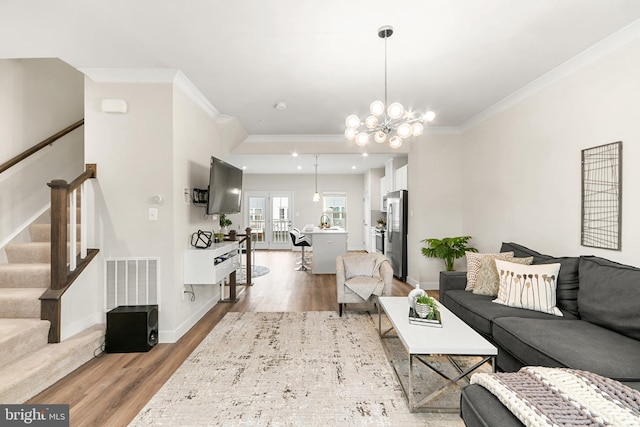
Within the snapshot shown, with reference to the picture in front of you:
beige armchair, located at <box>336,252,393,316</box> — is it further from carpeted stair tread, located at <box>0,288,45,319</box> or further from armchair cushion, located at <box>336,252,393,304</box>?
carpeted stair tread, located at <box>0,288,45,319</box>

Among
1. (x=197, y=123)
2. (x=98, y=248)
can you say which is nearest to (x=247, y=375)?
(x=98, y=248)

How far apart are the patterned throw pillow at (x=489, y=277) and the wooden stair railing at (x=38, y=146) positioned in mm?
4888

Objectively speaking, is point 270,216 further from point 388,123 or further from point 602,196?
point 602,196

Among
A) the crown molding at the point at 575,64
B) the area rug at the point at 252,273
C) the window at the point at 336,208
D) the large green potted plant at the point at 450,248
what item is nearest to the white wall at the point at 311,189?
the window at the point at 336,208

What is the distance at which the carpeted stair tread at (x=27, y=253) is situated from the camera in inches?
A: 122

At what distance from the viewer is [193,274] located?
3.31 meters

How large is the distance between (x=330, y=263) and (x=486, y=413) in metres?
5.25

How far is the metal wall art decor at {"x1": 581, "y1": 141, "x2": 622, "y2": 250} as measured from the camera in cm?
240

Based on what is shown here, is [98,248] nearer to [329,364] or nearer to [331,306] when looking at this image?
[329,364]

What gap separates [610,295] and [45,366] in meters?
4.11

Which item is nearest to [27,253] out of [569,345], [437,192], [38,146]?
[38,146]

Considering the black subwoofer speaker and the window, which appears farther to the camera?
the window

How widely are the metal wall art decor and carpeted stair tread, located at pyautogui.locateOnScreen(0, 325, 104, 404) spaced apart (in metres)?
4.46

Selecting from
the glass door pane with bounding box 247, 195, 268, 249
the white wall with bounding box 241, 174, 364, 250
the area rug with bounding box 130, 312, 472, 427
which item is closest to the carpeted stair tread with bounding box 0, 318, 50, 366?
the area rug with bounding box 130, 312, 472, 427
